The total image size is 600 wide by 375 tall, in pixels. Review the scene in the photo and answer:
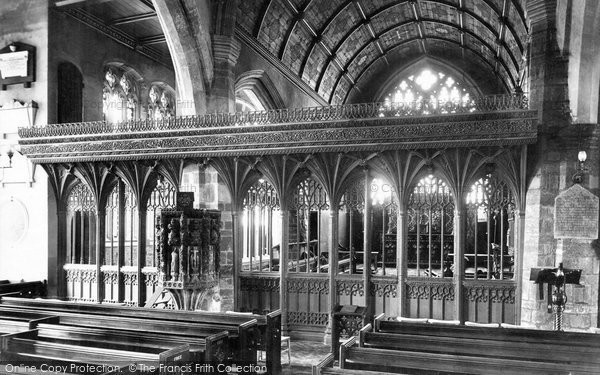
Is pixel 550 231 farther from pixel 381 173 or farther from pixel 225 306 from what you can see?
pixel 225 306

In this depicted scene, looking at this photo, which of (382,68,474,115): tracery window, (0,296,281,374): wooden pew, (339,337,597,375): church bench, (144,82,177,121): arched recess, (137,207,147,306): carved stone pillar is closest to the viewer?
(339,337,597,375): church bench

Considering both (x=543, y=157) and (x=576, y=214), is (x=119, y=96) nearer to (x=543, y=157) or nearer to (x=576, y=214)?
(x=543, y=157)

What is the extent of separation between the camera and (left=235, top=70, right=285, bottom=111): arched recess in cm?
1486

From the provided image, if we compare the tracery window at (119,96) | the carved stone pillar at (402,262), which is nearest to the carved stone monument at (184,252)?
the carved stone pillar at (402,262)

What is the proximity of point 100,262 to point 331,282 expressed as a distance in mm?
5393

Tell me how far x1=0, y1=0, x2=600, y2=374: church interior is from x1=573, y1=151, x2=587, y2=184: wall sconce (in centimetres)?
3

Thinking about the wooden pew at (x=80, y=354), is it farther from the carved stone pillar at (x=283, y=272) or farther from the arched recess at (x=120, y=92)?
the arched recess at (x=120, y=92)

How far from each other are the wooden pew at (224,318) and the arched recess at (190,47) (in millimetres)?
5169

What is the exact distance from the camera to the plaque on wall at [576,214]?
8383mm

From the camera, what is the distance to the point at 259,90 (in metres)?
16.2

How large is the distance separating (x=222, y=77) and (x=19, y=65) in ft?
16.2

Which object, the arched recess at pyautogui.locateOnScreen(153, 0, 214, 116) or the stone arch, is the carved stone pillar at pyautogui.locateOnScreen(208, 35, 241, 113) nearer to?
the arched recess at pyautogui.locateOnScreen(153, 0, 214, 116)

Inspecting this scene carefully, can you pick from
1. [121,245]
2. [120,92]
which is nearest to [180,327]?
[121,245]

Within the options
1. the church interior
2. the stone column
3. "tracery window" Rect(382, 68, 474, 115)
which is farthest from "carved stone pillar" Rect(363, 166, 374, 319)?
"tracery window" Rect(382, 68, 474, 115)
